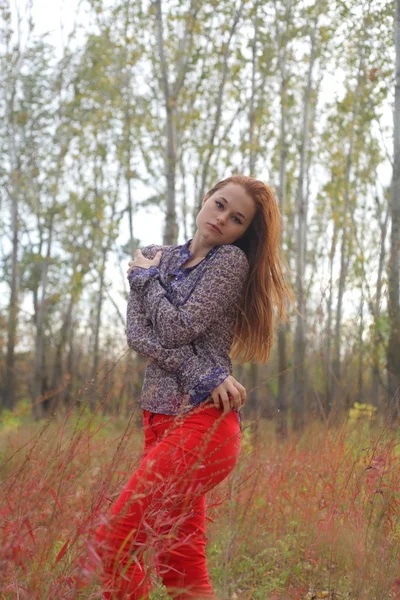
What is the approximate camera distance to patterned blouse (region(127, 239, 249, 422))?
2.29m

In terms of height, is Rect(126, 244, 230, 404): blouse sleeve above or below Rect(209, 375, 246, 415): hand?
above

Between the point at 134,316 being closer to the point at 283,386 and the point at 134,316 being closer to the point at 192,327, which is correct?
the point at 192,327

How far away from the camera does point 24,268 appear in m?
20.0

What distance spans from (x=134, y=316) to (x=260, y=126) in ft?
32.3

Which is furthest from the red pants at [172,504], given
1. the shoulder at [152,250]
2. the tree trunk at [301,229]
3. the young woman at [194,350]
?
the tree trunk at [301,229]

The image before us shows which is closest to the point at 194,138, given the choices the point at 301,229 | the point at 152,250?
the point at 301,229

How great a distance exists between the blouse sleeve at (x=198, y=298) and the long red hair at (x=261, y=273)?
0.35 feet

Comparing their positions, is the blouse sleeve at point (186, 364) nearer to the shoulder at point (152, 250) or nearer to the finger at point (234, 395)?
the finger at point (234, 395)

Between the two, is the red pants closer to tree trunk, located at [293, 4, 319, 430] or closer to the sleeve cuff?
the sleeve cuff

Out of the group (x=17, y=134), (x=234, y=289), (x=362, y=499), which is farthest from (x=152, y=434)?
(x=17, y=134)

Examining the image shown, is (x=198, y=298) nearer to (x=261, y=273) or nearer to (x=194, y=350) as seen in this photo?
(x=194, y=350)

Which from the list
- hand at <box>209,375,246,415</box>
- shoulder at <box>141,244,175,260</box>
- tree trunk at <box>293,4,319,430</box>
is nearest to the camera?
hand at <box>209,375,246,415</box>

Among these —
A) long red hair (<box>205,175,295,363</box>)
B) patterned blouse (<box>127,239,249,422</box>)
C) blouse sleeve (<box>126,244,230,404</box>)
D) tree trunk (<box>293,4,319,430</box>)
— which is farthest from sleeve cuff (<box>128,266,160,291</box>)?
tree trunk (<box>293,4,319,430</box>)

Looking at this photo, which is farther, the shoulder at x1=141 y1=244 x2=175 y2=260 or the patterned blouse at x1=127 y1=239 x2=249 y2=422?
the shoulder at x1=141 y1=244 x2=175 y2=260
